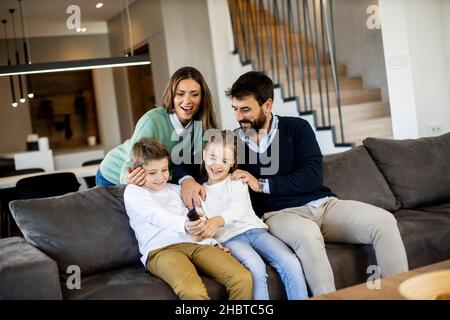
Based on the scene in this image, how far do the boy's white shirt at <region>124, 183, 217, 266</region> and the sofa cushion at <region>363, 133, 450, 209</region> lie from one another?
135cm

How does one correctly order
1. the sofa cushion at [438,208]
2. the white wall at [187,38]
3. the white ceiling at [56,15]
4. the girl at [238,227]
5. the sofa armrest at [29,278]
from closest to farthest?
the sofa armrest at [29,278], the girl at [238,227], the sofa cushion at [438,208], the white wall at [187,38], the white ceiling at [56,15]

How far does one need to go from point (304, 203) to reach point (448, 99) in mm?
2327

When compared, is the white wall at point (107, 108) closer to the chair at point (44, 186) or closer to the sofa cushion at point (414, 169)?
the chair at point (44, 186)

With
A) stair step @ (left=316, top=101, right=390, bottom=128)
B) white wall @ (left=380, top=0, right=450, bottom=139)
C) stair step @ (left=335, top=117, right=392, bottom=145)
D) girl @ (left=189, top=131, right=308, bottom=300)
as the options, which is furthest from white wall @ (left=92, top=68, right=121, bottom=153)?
girl @ (left=189, top=131, right=308, bottom=300)

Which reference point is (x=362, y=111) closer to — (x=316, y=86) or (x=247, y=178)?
(x=316, y=86)

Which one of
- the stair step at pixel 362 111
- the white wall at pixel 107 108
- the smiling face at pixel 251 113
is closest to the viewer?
the smiling face at pixel 251 113

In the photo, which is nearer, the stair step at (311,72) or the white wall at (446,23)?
the white wall at (446,23)

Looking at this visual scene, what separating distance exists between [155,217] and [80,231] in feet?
1.25

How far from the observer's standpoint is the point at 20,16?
7844 mm

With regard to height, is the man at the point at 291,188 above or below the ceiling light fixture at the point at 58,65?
below

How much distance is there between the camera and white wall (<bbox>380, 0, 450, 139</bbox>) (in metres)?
4.25

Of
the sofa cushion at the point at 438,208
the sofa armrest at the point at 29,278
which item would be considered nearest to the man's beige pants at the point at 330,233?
the sofa cushion at the point at 438,208

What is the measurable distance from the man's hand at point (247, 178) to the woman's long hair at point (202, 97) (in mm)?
350

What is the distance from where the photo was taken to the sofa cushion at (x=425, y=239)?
2.73 metres
